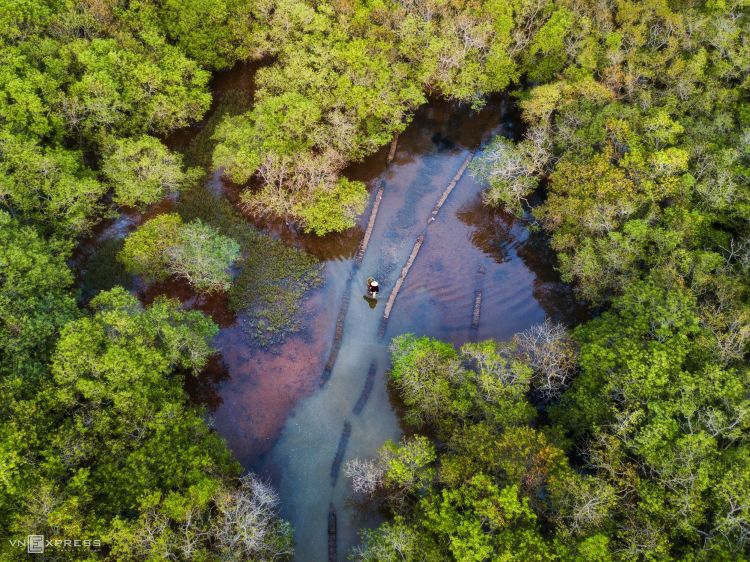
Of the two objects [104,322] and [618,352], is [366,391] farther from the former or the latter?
[104,322]

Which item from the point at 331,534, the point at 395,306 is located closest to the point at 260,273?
the point at 395,306

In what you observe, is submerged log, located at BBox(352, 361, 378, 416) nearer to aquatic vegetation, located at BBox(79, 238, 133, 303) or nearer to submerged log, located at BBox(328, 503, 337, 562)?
submerged log, located at BBox(328, 503, 337, 562)

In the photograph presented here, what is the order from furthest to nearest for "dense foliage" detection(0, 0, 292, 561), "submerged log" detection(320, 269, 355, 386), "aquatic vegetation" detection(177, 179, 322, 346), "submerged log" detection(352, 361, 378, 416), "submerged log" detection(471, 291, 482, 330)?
1. "submerged log" detection(471, 291, 482, 330)
2. "aquatic vegetation" detection(177, 179, 322, 346)
3. "submerged log" detection(320, 269, 355, 386)
4. "submerged log" detection(352, 361, 378, 416)
5. "dense foliage" detection(0, 0, 292, 561)

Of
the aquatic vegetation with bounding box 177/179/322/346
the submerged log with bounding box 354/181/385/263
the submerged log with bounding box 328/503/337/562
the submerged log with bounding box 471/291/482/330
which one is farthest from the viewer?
the submerged log with bounding box 354/181/385/263

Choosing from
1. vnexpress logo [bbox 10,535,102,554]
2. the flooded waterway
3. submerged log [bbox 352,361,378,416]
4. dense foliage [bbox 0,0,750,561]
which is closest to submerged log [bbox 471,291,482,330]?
the flooded waterway

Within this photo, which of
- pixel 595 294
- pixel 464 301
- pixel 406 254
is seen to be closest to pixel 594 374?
pixel 595 294

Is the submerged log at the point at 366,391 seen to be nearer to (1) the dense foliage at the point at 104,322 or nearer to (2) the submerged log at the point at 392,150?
(1) the dense foliage at the point at 104,322
